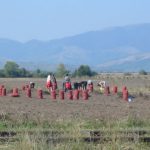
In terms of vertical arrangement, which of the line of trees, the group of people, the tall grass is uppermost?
the line of trees

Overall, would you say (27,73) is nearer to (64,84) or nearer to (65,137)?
(64,84)

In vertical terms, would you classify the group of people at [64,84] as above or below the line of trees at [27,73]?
below

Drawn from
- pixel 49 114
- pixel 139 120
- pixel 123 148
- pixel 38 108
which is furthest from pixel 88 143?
pixel 38 108

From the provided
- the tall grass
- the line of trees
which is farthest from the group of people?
the line of trees

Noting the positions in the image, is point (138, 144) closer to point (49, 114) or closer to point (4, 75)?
point (49, 114)

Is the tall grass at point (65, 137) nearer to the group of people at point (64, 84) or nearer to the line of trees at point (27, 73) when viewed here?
the group of people at point (64, 84)

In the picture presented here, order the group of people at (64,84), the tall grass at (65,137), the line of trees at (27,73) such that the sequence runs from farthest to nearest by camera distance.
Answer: the line of trees at (27,73)
the group of people at (64,84)
the tall grass at (65,137)

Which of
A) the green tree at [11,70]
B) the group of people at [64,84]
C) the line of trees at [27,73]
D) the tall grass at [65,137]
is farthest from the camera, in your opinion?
the green tree at [11,70]

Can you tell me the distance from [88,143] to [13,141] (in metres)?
1.89

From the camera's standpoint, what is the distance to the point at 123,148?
15375 millimetres

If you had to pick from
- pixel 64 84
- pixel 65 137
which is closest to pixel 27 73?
pixel 64 84

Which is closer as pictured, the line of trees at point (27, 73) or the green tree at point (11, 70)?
Answer: the line of trees at point (27, 73)

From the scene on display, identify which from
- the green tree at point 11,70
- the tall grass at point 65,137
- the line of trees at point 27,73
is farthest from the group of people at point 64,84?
the green tree at point 11,70

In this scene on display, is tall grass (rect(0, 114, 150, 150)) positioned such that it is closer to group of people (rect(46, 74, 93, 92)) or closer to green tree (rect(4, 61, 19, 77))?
group of people (rect(46, 74, 93, 92))
